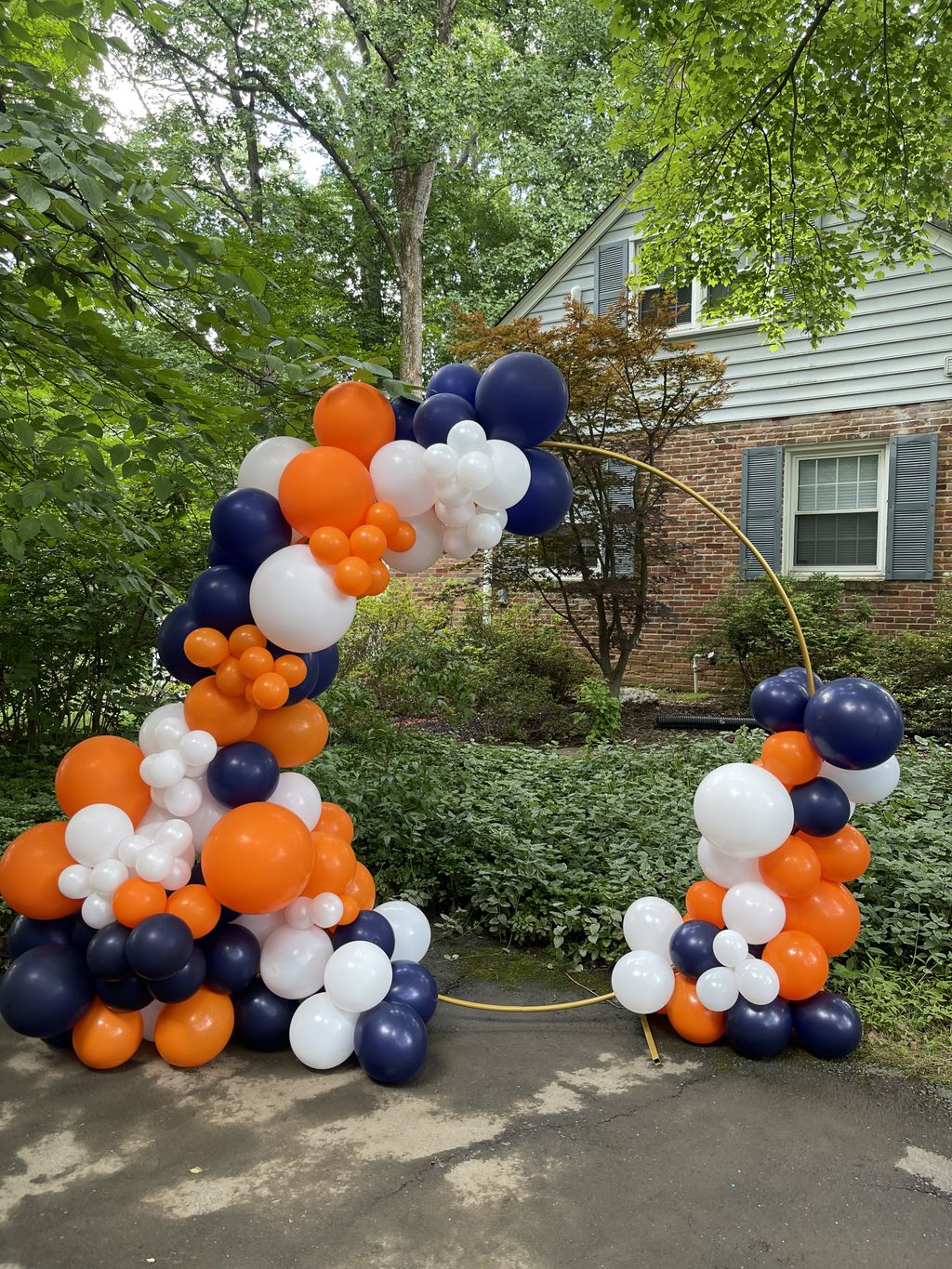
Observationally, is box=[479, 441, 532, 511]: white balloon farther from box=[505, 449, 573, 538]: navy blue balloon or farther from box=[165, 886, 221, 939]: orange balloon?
box=[165, 886, 221, 939]: orange balloon

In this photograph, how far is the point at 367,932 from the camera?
10.1ft

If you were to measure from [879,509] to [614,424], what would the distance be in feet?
10.2

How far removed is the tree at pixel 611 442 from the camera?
8.23 metres

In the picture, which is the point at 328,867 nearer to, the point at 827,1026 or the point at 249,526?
the point at 249,526

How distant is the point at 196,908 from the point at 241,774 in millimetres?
437

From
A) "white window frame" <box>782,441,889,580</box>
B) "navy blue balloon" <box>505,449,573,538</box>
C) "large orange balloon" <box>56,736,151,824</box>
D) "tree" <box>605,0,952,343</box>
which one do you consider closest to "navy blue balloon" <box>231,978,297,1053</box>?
"large orange balloon" <box>56,736,151,824</box>

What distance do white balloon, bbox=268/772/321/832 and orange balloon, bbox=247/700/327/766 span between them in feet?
0.22

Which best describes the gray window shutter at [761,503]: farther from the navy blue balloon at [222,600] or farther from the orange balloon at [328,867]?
the navy blue balloon at [222,600]

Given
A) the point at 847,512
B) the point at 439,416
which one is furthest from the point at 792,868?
the point at 847,512

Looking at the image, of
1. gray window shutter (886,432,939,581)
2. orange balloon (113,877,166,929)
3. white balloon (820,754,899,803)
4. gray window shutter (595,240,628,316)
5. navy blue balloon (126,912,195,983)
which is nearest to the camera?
navy blue balloon (126,912,195,983)

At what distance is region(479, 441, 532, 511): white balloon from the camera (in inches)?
112

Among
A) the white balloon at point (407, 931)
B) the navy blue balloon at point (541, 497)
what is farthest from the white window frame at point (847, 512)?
the white balloon at point (407, 931)

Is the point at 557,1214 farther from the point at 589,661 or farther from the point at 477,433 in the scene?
the point at 589,661

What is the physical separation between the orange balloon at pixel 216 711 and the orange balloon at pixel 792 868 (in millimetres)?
1824
